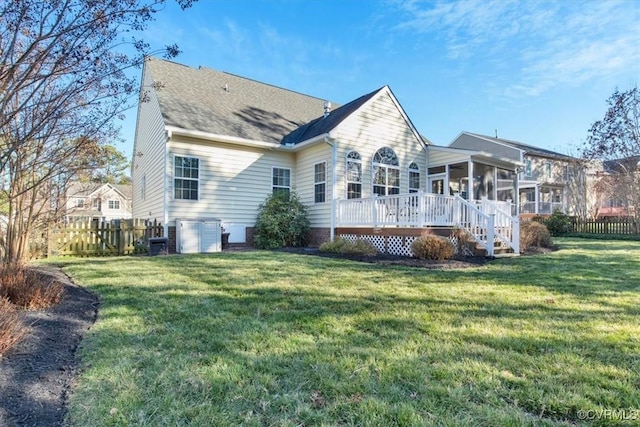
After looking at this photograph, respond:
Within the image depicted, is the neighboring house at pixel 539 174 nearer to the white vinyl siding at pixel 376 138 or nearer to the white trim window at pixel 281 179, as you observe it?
the white vinyl siding at pixel 376 138

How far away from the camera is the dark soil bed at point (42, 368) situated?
6.65 feet

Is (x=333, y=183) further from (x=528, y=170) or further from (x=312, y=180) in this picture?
(x=528, y=170)

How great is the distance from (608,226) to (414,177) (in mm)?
13849

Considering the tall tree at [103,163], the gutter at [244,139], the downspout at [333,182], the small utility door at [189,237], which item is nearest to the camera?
the tall tree at [103,163]

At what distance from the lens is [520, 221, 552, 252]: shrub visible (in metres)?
10.8

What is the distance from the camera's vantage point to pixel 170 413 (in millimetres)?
2014

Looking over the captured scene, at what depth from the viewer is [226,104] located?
14344 mm

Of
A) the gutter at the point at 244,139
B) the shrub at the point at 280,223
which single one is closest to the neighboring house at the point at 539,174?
the gutter at the point at 244,139

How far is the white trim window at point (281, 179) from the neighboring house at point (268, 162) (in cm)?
4

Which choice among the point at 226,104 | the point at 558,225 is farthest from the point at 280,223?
the point at 558,225

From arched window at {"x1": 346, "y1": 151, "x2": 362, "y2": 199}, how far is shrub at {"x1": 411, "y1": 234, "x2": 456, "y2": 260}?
14.9ft

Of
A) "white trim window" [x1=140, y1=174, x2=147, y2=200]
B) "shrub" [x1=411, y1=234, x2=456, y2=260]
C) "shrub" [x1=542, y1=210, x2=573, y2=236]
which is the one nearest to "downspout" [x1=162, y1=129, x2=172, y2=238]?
"white trim window" [x1=140, y1=174, x2=147, y2=200]

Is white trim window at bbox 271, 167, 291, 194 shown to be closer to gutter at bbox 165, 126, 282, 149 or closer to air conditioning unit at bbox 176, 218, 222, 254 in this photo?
gutter at bbox 165, 126, 282, 149

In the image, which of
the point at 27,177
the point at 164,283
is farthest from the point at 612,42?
the point at 27,177
